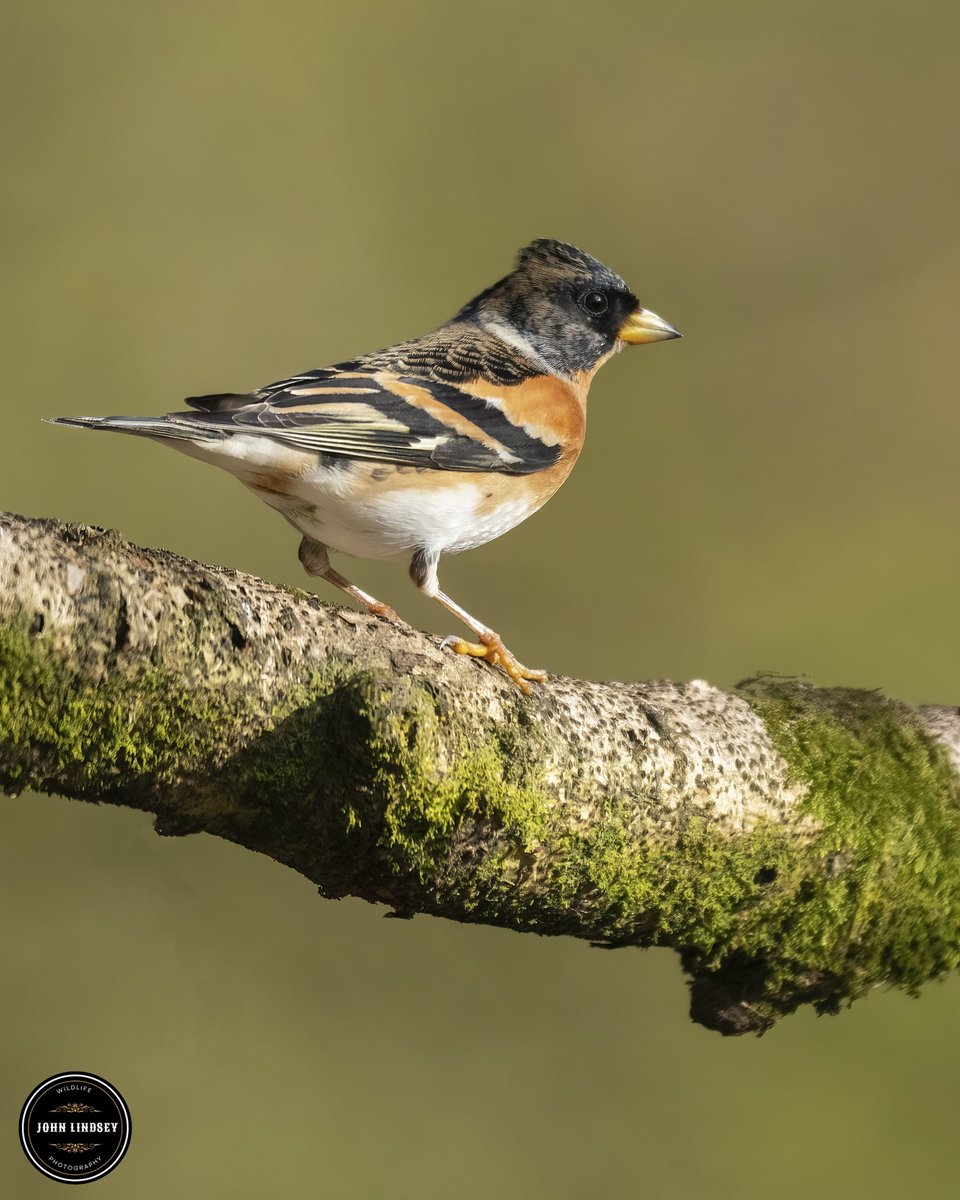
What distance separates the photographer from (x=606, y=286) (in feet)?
12.5

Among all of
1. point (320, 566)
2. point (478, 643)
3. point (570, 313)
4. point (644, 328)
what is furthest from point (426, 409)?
point (644, 328)

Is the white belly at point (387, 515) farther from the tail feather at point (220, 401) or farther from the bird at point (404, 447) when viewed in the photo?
the tail feather at point (220, 401)

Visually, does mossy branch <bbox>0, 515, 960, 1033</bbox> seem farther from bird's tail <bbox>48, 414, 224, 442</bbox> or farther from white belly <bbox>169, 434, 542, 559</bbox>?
white belly <bbox>169, 434, 542, 559</bbox>

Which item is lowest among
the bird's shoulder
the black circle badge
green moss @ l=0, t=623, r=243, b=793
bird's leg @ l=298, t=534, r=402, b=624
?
the black circle badge

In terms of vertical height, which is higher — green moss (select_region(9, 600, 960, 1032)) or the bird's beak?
the bird's beak

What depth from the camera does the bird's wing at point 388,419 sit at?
2.79 meters

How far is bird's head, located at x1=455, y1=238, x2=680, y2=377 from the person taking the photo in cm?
378

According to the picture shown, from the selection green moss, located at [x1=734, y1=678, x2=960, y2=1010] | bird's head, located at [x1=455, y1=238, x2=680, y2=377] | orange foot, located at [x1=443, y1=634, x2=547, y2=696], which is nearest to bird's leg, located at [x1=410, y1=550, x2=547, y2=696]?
orange foot, located at [x1=443, y1=634, x2=547, y2=696]

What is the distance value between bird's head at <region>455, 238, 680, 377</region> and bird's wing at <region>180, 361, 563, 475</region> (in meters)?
0.52

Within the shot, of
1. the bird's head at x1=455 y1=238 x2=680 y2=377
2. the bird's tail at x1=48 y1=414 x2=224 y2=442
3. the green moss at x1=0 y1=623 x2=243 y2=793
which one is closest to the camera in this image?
the green moss at x1=0 y1=623 x2=243 y2=793

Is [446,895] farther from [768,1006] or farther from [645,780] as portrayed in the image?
[768,1006]

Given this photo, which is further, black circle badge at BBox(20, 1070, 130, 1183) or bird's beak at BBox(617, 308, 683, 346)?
bird's beak at BBox(617, 308, 683, 346)

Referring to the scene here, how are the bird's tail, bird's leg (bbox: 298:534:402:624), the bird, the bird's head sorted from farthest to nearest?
1. the bird's head
2. bird's leg (bbox: 298:534:402:624)
3. the bird
4. the bird's tail

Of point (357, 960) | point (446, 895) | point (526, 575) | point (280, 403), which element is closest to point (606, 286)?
point (280, 403)
